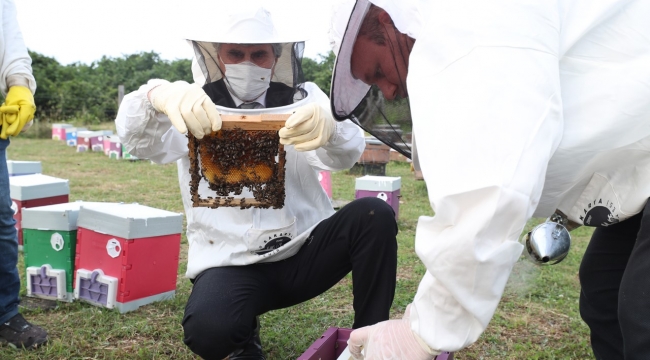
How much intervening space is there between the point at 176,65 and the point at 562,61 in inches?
957

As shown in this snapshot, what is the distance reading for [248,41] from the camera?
2.25 m

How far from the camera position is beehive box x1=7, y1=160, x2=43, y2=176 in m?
4.66

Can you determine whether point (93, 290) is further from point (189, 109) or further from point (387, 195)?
point (387, 195)

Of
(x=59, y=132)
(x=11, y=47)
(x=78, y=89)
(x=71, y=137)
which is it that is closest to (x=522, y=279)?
(x=11, y=47)

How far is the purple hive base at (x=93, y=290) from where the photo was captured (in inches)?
116

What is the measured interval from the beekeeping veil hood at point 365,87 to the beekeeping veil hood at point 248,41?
28.3 inches

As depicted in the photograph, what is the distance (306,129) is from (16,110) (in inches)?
58.0

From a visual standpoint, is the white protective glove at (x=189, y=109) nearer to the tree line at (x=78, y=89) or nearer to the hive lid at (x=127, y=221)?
the hive lid at (x=127, y=221)

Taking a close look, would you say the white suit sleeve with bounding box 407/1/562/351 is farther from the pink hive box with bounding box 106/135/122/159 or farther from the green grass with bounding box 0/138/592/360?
the pink hive box with bounding box 106/135/122/159

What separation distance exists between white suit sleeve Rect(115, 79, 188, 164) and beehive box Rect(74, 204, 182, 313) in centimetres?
65

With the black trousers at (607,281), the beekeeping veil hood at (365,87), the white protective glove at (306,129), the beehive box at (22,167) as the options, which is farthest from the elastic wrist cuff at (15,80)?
the black trousers at (607,281)

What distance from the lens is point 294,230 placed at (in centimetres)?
233

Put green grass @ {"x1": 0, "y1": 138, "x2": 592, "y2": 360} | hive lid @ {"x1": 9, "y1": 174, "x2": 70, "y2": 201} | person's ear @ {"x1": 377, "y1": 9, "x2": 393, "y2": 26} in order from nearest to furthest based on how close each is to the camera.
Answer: person's ear @ {"x1": 377, "y1": 9, "x2": 393, "y2": 26}, green grass @ {"x1": 0, "y1": 138, "x2": 592, "y2": 360}, hive lid @ {"x1": 9, "y1": 174, "x2": 70, "y2": 201}

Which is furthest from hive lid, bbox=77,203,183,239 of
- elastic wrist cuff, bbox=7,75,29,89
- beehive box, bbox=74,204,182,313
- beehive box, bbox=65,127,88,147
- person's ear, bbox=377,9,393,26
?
beehive box, bbox=65,127,88,147
